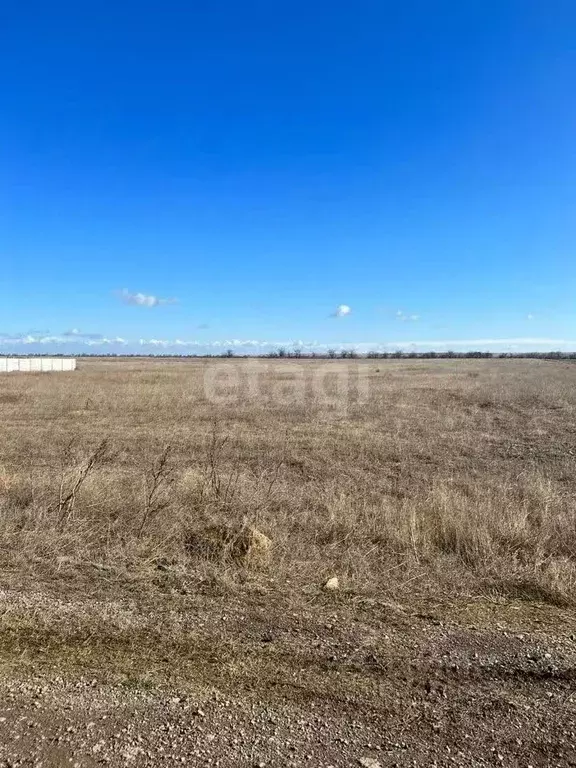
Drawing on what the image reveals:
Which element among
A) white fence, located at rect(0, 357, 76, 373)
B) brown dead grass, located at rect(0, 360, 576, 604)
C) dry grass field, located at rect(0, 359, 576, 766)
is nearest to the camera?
dry grass field, located at rect(0, 359, 576, 766)

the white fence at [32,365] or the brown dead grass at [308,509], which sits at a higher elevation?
the white fence at [32,365]

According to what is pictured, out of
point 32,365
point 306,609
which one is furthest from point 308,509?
point 32,365

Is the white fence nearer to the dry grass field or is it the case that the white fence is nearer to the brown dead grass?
the brown dead grass

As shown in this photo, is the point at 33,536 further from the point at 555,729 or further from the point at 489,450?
the point at 489,450

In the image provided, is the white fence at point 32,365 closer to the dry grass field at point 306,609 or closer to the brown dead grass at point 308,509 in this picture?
the brown dead grass at point 308,509

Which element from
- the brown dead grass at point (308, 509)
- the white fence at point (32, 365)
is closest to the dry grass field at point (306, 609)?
the brown dead grass at point (308, 509)

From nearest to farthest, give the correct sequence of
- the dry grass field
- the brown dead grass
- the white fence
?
1. the dry grass field
2. the brown dead grass
3. the white fence

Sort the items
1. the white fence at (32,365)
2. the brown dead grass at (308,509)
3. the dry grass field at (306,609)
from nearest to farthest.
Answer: the dry grass field at (306,609)
the brown dead grass at (308,509)
the white fence at (32,365)

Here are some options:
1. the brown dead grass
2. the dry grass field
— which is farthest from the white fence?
the dry grass field

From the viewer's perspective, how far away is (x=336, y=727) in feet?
7.89

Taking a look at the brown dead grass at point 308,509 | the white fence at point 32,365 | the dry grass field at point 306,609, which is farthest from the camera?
the white fence at point 32,365

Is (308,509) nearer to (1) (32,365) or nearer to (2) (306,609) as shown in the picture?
(2) (306,609)

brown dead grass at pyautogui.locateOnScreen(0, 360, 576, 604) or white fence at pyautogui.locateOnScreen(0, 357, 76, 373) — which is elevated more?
white fence at pyautogui.locateOnScreen(0, 357, 76, 373)

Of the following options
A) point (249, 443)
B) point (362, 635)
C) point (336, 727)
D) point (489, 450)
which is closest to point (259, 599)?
point (362, 635)
